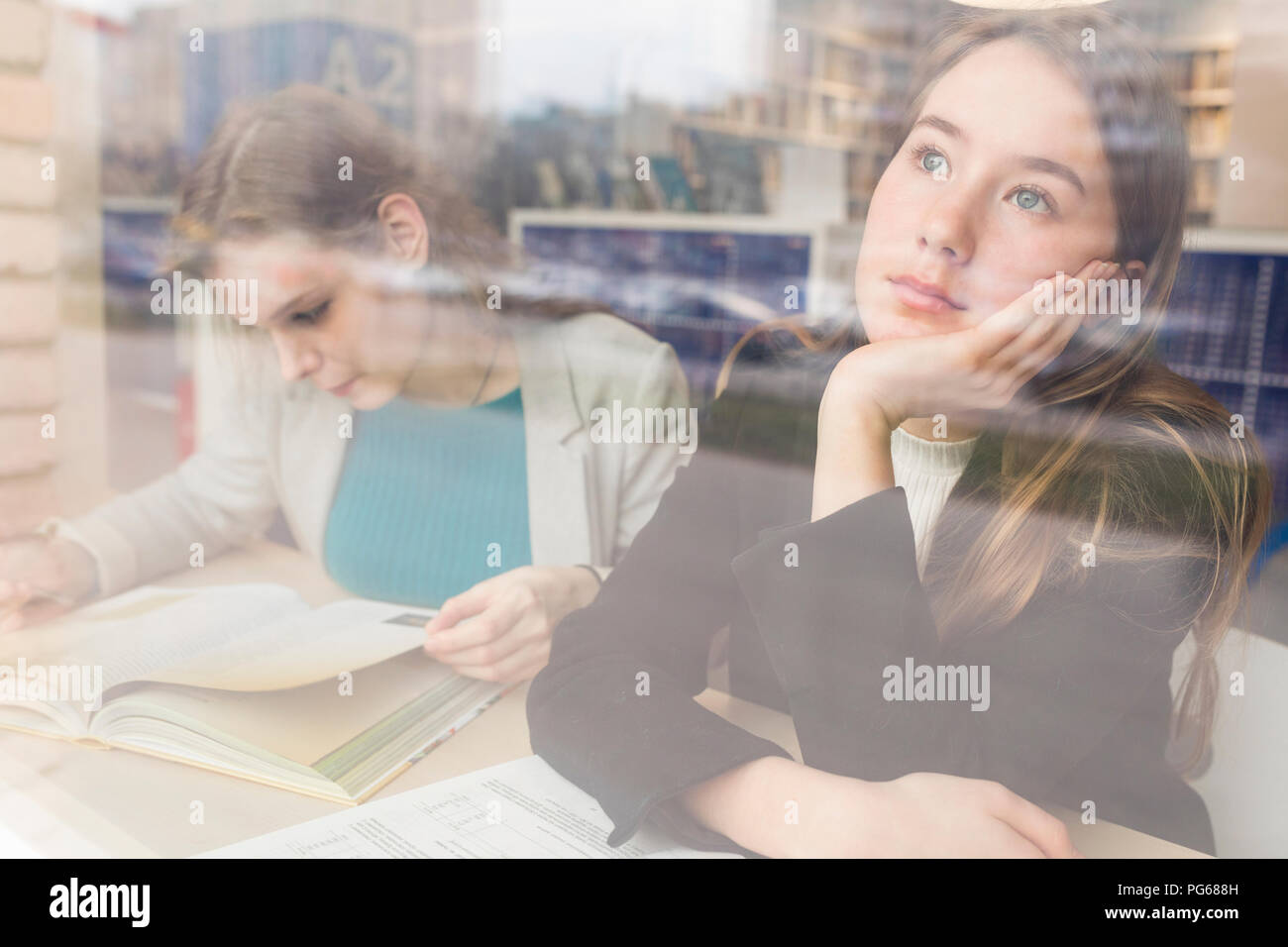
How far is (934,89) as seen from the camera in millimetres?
956

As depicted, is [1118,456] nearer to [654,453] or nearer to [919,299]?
[919,299]

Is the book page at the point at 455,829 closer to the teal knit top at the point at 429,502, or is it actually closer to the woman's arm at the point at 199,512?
the teal knit top at the point at 429,502

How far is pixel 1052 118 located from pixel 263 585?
46.3 inches

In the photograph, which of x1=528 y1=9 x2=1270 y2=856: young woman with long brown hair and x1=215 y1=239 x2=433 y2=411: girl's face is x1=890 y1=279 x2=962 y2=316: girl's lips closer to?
x1=528 y1=9 x2=1270 y2=856: young woman with long brown hair

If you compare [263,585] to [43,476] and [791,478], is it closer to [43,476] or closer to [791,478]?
[43,476]

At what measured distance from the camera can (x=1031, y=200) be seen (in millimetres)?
888

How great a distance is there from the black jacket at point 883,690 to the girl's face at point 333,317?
0.56 meters

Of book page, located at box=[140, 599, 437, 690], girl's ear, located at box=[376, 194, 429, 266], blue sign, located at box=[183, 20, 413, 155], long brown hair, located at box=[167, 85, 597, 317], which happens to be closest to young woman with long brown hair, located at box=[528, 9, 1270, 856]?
book page, located at box=[140, 599, 437, 690]

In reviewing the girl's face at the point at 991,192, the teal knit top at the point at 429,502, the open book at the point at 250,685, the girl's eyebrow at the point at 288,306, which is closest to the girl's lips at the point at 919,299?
the girl's face at the point at 991,192

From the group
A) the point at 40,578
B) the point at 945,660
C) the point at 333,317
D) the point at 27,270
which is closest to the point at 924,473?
the point at 945,660

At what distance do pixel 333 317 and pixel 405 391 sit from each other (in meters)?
0.14

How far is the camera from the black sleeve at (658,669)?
3.22 feet

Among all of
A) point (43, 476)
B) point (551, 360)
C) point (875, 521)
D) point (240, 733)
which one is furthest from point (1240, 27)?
point (43, 476)

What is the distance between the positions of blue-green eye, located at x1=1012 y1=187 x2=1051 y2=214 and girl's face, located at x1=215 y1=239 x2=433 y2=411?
798 millimetres
